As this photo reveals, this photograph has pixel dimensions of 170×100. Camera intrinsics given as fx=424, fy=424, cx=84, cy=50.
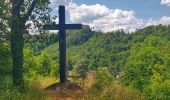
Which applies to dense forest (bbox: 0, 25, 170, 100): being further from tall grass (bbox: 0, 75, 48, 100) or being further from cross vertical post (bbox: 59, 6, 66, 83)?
cross vertical post (bbox: 59, 6, 66, 83)

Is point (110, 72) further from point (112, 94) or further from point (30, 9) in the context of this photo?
point (112, 94)

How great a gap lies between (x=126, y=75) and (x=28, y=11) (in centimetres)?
3034

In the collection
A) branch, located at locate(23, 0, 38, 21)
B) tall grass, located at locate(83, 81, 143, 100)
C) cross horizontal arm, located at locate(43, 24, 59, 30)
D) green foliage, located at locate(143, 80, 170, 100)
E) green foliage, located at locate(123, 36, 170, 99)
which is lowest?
green foliage, located at locate(143, 80, 170, 100)

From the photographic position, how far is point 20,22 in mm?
14320

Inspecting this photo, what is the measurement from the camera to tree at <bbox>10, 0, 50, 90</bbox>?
13.6 metres

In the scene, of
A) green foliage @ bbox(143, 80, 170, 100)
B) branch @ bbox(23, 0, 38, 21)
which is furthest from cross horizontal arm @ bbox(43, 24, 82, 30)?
green foliage @ bbox(143, 80, 170, 100)

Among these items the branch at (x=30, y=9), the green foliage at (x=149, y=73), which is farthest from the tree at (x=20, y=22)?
the green foliage at (x=149, y=73)

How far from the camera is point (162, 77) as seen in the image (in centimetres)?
5112

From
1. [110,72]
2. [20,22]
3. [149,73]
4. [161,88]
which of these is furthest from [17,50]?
[149,73]

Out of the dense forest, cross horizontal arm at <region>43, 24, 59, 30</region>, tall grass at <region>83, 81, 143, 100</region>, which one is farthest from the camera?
cross horizontal arm at <region>43, 24, 59, 30</region>

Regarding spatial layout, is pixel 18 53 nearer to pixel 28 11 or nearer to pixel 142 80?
pixel 28 11

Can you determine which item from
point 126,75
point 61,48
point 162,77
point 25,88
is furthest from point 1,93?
point 162,77

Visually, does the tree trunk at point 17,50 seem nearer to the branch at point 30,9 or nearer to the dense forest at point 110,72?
the dense forest at point 110,72

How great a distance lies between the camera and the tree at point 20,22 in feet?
44.6
